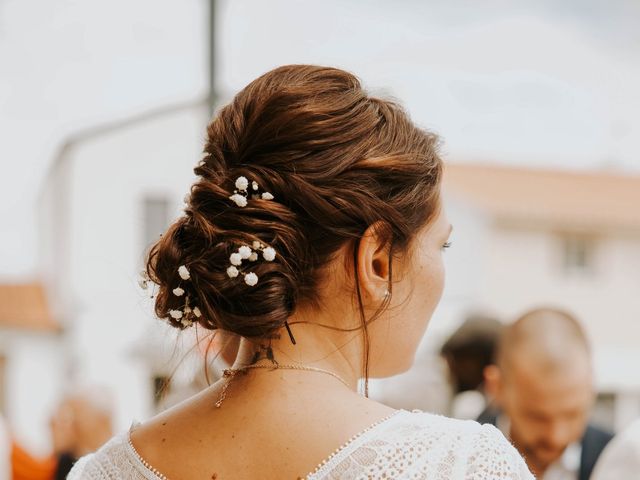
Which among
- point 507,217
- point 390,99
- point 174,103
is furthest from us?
point 507,217

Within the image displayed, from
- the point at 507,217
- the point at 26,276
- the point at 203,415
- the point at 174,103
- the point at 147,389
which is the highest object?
the point at 203,415

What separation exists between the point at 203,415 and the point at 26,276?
30.5m

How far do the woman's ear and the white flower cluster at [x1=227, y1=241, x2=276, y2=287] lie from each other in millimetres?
112

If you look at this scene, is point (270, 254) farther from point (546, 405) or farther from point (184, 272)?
point (546, 405)

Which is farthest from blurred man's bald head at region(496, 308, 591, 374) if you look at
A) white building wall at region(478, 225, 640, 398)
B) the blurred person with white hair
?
white building wall at region(478, 225, 640, 398)

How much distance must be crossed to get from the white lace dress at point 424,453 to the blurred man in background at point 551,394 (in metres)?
1.39

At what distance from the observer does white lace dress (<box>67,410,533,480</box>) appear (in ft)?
3.36

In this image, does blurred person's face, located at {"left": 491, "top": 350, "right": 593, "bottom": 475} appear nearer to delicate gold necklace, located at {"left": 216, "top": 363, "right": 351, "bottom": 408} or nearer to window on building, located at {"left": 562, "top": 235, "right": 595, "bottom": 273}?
delicate gold necklace, located at {"left": 216, "top": 363, "right": 351, "bottom": 408}

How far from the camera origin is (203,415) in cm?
116

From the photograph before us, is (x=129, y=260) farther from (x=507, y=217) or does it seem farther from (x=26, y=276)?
(x=26, y=276)

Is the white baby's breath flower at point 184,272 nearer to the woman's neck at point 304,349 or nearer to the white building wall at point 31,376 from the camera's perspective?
the woman's neck at point 304,349

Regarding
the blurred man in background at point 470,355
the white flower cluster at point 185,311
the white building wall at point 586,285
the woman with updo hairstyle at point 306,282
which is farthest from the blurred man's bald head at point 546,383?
the white building wall at point 586,285

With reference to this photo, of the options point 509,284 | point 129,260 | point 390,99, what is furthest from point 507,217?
point 390,99

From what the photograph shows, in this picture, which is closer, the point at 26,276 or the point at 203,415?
the point at 203,415
